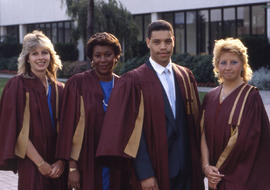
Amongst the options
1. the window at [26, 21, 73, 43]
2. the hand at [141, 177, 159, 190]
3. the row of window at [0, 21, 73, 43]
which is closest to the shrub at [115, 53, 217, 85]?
the row of window at [0, 21, 73, 43]

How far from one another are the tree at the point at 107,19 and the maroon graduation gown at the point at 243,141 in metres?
18.0

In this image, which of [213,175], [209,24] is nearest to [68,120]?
[213,175]

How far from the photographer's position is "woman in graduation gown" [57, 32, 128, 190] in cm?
425

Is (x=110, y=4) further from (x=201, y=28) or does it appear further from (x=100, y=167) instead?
(x=100, y=167)

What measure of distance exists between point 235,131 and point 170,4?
796 inches

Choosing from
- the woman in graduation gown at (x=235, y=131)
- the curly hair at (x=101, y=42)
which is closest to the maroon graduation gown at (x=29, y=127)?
the curly hair at (x=101, y=42)

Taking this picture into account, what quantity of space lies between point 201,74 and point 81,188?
15211mm

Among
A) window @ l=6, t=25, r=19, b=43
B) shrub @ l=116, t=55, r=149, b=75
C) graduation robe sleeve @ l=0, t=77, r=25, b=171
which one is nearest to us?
graduation robe sleeve @ l=0, t=77, r=25, b=171

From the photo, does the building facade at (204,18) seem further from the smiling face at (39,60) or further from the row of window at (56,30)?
the smiling face at (39,60)

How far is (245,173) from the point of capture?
12.7 ft

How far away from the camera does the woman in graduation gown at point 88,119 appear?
425 cm

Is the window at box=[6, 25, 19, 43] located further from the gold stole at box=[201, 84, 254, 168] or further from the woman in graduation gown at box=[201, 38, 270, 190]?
the gold stole at box=[201, 84, 254, 168]

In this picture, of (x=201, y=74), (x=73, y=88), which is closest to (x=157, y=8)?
(x=201, y=74)

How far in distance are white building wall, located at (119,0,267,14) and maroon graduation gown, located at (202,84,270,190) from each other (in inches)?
669
